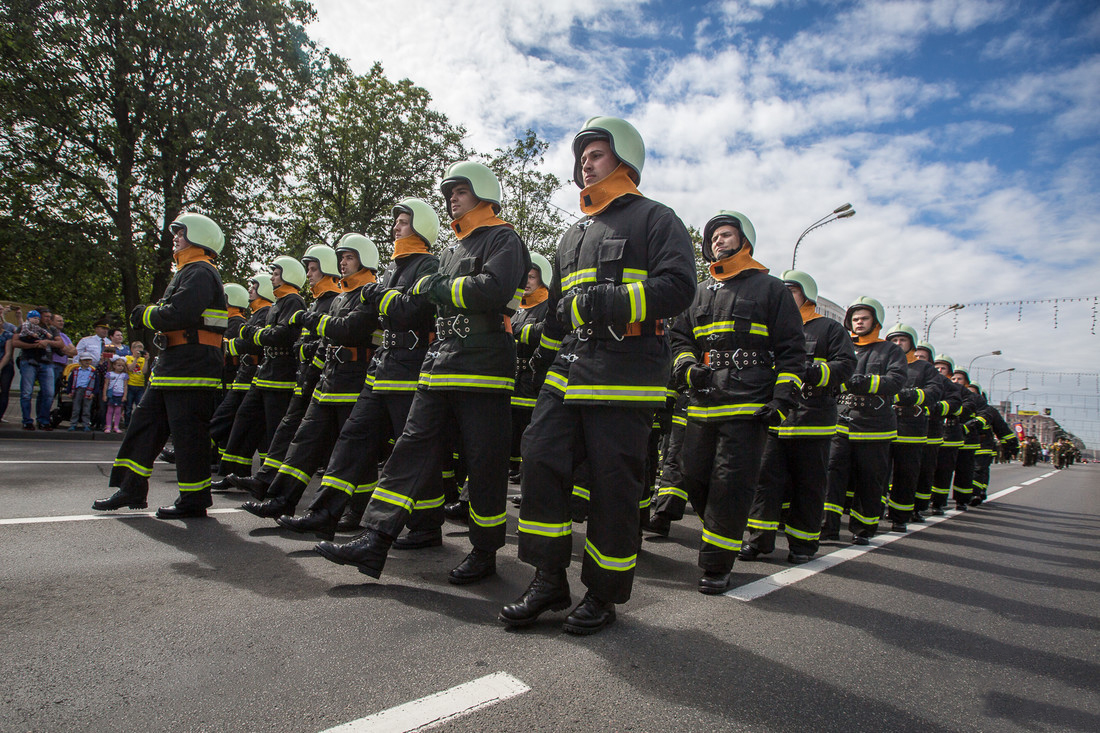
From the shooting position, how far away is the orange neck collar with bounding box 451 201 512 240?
3846mm

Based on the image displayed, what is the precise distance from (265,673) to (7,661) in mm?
904

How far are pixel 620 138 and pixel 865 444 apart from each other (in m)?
4.17

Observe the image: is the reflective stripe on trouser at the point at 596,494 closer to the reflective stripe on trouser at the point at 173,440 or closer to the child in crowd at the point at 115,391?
the reflective stripe on trouser at the point at 173,440

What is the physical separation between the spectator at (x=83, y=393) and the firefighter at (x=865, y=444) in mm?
11810

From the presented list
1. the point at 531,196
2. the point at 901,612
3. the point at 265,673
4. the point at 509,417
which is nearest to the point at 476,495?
the point at 509,417

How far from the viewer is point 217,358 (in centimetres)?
509

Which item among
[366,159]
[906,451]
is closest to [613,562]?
[906,451]

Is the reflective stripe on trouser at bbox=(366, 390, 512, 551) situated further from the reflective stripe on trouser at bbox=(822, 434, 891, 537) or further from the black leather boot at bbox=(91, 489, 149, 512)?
the reflective stripe on trouser at bbox=(822, 434, 891, 537)

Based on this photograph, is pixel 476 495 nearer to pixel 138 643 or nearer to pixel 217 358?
pixel 138 643

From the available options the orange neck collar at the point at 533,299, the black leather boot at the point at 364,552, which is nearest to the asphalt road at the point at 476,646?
the black leather boot at the point at 364,552

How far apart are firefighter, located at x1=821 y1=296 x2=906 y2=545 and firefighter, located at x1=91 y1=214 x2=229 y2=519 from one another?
5.15 metres

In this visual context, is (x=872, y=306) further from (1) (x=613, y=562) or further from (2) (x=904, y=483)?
(1) (x=613, y=562)

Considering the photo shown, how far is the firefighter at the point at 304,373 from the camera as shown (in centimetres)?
514

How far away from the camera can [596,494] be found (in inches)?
116
